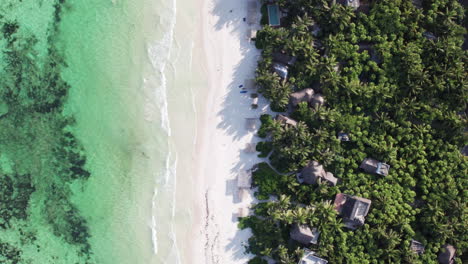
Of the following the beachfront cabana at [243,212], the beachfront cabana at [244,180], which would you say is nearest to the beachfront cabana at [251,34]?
the beachfront cabana at [244,180]

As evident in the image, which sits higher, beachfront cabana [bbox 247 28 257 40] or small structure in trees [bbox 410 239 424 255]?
beachfront cabana [bbox 247 28 257 40]

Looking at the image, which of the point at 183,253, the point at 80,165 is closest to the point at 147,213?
the point at 183,253

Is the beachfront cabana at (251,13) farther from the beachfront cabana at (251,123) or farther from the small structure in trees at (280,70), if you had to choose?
the beachfront cabana at (251,123)

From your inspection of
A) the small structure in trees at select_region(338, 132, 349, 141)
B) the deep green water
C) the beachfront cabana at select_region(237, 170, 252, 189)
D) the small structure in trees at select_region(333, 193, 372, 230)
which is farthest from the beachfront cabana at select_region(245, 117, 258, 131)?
the small structure in trees at select_region(333, 193, 372, 230)

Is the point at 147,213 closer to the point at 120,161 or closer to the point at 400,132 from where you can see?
the point at 120,161

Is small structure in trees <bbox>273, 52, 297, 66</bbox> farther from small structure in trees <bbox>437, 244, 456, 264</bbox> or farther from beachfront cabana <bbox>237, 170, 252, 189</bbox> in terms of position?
small structure in trees <bbox>437, 244, 456, 264</bbox>

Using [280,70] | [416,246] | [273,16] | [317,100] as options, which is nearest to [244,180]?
[317,100]
